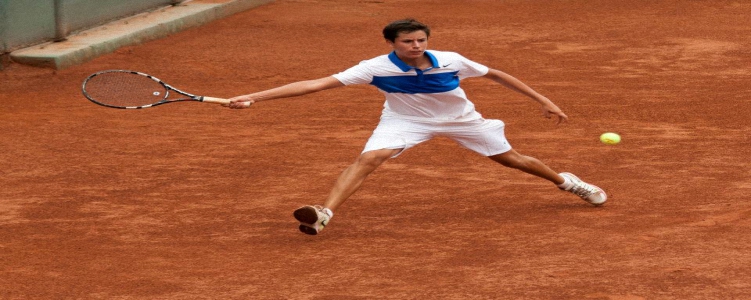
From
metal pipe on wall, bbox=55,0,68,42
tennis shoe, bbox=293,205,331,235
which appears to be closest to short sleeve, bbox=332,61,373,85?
tennis shoe, bbox=293,205,331,235

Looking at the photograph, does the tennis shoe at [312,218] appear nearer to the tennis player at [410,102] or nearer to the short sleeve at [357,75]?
the tennis player at [410,102]

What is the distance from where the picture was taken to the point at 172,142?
11.4 metres

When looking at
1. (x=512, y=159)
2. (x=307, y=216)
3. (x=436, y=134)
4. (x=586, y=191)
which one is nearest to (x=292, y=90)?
(x=307, y=216)

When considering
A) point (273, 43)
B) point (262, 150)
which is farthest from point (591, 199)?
point (273, 43)

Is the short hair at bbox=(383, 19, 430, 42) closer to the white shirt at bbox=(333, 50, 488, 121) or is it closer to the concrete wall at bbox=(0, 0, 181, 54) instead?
the white shirt at bbox=(333, 50, 488, 121)

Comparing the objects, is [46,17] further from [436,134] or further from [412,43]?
[412,43]

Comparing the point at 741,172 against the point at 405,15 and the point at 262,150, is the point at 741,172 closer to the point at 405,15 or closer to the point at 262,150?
the point at 262,150

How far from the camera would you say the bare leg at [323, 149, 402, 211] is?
8.17m

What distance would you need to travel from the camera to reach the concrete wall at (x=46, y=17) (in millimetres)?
14742

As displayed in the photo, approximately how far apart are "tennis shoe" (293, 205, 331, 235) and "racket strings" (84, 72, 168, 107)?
168 centimetres

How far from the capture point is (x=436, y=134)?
8.45 m

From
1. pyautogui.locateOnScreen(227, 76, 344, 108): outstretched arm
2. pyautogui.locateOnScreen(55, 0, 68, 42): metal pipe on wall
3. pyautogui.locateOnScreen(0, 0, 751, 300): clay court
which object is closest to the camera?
pyautogui.locateOnScreen(0, 0, 751, 300): clay court

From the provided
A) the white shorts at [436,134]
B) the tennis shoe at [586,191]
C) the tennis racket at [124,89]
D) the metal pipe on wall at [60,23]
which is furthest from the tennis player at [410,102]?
the metal pipe on wall at [60,23]

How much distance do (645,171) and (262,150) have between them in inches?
127
